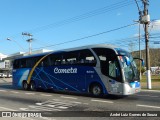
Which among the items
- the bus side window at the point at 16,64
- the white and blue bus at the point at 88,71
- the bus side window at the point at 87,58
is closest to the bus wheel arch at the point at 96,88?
the white and blue bus at the point at 88,71

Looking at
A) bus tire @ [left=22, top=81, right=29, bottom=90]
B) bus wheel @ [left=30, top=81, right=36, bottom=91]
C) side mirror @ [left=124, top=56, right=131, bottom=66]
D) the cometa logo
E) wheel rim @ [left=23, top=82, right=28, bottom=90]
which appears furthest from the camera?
wheel rim @ [left=23, top=82, right=28, bottom=90]

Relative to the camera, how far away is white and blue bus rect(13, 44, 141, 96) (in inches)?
669

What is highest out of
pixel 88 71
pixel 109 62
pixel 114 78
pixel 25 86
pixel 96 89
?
pixel 109 62

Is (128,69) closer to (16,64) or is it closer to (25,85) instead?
(25,85)

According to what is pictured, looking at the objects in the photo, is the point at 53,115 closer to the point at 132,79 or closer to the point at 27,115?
the point at 27,115

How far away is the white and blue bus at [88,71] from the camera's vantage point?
1698cm

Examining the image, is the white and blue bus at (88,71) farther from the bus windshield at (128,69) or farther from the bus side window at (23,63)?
the bus side window at (23,63)

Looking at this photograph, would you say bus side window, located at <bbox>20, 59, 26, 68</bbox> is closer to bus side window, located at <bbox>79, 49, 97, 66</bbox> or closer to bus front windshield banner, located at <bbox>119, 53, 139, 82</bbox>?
bus side window, located at <bbox>79, 49, 97, 66</bbox>

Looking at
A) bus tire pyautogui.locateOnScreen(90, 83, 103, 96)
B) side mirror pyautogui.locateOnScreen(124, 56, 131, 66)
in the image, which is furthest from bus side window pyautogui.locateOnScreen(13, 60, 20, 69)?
side mirror pyautogui.locateOnScreen(124, 56, 131, 66)

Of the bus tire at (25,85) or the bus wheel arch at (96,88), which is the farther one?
the bus tire at (25,85)

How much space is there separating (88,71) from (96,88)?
1260mm

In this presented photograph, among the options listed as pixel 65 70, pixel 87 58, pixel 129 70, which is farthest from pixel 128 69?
pixel 65 70

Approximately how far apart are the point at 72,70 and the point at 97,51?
2.92 meters

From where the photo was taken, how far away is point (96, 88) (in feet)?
60.4
